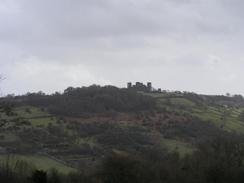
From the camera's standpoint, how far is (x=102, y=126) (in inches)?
4333

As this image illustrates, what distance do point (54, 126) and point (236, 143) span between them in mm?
42887

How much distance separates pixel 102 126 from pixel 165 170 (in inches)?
1964

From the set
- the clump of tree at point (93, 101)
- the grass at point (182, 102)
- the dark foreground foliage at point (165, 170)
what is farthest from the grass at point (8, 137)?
the grass at point (182, 102)

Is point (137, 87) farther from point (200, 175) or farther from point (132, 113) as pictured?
point (200, 175)

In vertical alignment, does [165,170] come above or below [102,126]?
below

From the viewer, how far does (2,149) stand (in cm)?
8706

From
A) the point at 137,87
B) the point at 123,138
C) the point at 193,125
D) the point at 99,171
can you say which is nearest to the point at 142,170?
the point at 99,171

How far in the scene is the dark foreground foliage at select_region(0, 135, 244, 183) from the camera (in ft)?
175

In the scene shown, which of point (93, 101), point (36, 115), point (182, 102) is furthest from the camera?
point (182, 102)

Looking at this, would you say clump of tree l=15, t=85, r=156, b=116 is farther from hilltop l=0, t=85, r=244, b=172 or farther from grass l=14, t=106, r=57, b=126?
grass l=14, t=106, r=57, b=126

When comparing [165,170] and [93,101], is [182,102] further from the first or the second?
[165,170]

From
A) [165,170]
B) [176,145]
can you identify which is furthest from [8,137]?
[165,170]

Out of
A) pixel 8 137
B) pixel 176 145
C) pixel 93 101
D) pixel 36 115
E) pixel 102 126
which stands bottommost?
pixel 176 145

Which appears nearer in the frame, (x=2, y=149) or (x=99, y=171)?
(x=99, y=171)
